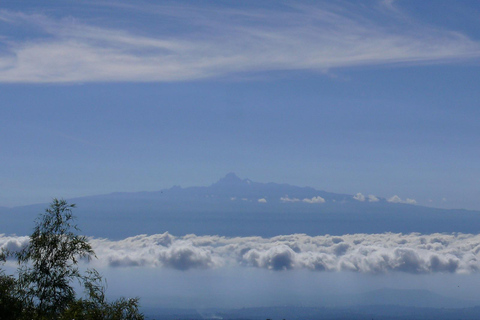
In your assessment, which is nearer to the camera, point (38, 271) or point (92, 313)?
point (92, 313)

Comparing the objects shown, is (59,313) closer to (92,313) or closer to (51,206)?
(92,313)

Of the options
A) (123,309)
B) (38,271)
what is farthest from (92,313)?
(38,271)

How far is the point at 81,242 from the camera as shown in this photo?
57875 millimetres

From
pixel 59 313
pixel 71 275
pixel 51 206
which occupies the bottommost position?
pixel 59 313

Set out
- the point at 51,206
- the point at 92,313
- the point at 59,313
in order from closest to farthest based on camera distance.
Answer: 1. the point at 92,313
2. the point at 59,313
3. the point at 51,206

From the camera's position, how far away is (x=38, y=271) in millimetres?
57094

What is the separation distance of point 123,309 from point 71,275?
8722mm

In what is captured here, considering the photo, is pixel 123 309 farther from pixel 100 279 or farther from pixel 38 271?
pixel 38 271

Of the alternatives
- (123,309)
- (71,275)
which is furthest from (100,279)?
(123,309)

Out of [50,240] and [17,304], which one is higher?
[50,240]

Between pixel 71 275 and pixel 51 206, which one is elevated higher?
pixel 51 206

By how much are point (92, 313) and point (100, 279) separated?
7078 millimetres

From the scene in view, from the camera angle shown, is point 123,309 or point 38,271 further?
point 38,271

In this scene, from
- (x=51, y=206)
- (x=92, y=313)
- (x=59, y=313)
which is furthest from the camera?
(x=51, y=206)
